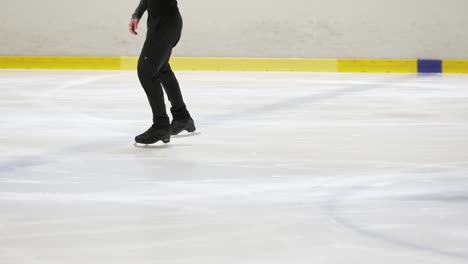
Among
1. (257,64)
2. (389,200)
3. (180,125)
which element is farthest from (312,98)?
(389,200)

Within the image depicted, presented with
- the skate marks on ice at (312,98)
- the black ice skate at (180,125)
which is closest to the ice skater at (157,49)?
the black ice skate at (180,125)

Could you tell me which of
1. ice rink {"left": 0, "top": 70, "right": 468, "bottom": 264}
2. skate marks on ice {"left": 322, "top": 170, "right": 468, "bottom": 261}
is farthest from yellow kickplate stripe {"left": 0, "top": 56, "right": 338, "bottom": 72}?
skate marks on ice {"left": 322, "top": 170, "right": 468, "bottom": 261}

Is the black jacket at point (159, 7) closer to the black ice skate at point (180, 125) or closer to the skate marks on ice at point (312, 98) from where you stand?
the black ice skate at point (180, 125)

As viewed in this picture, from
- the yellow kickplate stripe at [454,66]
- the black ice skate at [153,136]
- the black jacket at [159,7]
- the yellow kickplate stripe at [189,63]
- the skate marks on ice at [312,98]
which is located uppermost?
the black jacket at [159,7]

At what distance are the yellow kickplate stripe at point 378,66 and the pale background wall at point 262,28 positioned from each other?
0.08m

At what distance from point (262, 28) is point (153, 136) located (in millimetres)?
6294

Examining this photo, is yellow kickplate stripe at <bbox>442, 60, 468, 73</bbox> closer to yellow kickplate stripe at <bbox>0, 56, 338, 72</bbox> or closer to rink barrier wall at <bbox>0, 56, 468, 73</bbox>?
rink barrier wall at <bbox>0, 56, 468, 73</bbox>

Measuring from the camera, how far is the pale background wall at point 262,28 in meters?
11.1

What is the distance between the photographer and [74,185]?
13.3ft

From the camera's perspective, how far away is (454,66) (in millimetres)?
11078

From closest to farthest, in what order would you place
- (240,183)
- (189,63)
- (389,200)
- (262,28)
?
(389,200) < (240,183) < (262,28) < (189,63)

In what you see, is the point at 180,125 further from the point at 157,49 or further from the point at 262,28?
the point at 262,28

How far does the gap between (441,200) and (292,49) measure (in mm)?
7796

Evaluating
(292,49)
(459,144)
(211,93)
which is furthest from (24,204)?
(292,49)
